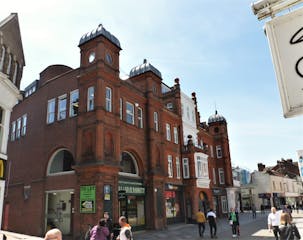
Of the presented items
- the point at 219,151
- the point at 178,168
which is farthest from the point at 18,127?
the point at 219,151

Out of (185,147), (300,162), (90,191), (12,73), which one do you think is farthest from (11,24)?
(185,147)

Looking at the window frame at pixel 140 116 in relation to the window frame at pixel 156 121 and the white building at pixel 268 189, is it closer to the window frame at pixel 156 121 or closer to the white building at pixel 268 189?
the window frame at pixel 156 121

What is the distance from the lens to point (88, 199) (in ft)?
57.9

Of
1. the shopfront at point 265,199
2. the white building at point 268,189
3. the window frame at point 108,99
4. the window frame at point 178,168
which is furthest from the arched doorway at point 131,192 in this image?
the white building at point 268,189

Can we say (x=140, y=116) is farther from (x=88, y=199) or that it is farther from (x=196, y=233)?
(x=196, y=233)

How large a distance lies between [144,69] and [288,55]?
24961 millimetres

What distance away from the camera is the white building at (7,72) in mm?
10961

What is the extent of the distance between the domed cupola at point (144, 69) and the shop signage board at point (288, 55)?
24.4m

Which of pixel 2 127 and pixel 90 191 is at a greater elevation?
pixel 2 127

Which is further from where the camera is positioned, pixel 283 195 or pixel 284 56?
pixel 283 195

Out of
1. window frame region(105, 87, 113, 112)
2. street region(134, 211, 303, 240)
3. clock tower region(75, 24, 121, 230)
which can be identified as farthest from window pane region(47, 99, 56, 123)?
street region(134, 211, 303, 240)

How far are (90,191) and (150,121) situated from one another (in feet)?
30.8

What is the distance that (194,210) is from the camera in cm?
2862

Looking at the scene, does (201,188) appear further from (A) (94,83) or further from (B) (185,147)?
(A) (94,83)
